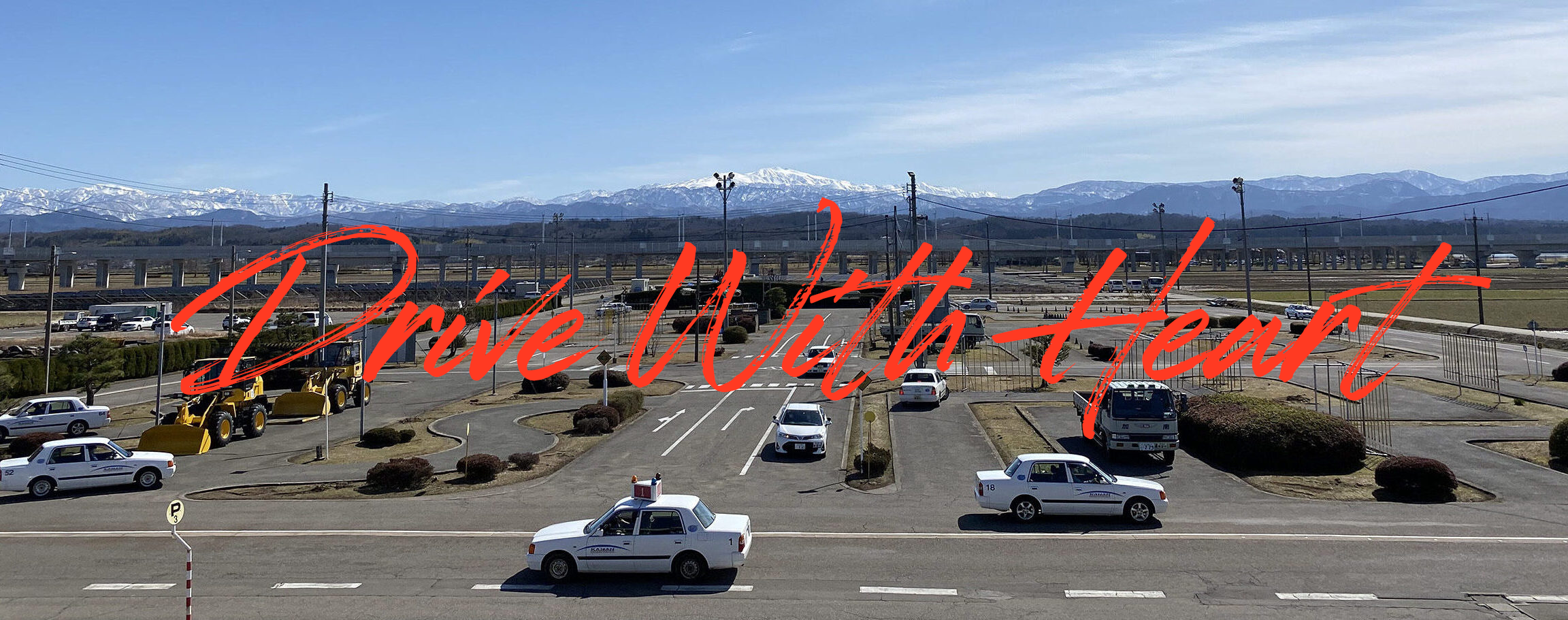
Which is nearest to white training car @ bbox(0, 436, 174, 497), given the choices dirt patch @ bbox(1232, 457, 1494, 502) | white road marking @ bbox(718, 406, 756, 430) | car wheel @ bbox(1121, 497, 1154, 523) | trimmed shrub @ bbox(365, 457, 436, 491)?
trimmed shrub @ bbox(365, 457, 436, 491)

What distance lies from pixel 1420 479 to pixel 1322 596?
9.39m

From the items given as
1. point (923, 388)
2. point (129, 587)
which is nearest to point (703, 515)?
point (129, 587)

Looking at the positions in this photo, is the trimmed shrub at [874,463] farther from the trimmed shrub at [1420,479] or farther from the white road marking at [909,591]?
the trimmed shrub at [1420,479]

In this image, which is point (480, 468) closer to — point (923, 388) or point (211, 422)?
point (211, 422)

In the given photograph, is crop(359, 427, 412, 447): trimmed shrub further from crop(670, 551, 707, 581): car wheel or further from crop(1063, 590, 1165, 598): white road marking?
crop(1063, 590, 1165, 598): white road marking

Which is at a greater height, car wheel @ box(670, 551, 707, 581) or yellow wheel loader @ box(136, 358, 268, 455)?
yellow wheel loader @ box(136, 358, 268, 455)

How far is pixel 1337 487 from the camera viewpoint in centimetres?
2369

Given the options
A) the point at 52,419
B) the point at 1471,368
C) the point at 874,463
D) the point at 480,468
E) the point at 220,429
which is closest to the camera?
the point at 480,468

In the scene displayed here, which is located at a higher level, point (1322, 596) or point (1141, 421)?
point (1141, 421)

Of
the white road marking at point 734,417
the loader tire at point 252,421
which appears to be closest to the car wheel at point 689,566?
the white road marking at point 734,417

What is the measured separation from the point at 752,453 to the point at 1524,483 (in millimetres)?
21243

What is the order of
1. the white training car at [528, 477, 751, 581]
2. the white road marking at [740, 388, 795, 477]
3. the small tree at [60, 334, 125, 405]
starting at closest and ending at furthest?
1. the white training car at [528, 477, 751, 581]
2. the white road marking at [740, 388, 795, 477]
3. the small tree at [60, 334, 125, 405]

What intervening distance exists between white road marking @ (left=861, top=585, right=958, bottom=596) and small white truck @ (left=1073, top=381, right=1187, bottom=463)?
13191 millimetres

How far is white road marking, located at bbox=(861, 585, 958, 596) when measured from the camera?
15.3 meters
